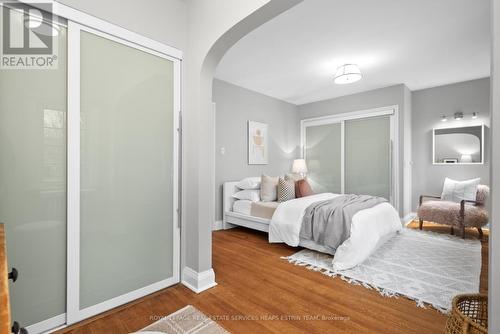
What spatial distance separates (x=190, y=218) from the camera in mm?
2332

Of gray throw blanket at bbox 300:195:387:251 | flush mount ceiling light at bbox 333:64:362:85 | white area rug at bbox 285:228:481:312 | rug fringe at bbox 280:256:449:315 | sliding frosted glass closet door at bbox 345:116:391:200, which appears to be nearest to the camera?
rug fringe at bbox 280:256:449:315

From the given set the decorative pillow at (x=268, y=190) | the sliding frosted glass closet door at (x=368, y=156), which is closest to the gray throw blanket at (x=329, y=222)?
the decorative pillow at (x=268, y=190)

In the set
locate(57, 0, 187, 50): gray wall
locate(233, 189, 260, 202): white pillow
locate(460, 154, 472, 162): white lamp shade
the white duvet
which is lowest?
the white duvet

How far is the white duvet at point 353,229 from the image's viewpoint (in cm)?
267

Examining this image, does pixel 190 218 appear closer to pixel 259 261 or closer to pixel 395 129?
pixel 259 261

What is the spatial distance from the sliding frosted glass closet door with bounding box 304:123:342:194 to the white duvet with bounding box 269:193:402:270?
2.06m

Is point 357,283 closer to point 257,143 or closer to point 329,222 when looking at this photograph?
point 329,222

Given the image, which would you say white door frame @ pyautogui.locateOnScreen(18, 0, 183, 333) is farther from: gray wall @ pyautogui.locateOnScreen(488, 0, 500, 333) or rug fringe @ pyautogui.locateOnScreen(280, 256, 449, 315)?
gray wall @ pyautogui.locateOnScreen(488, 0, 500, 333)

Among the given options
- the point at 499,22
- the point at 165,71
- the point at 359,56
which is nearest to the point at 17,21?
the point at 165,71

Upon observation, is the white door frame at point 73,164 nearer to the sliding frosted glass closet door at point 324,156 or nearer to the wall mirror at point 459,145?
the sliding frosted glass closet door at point 324,156


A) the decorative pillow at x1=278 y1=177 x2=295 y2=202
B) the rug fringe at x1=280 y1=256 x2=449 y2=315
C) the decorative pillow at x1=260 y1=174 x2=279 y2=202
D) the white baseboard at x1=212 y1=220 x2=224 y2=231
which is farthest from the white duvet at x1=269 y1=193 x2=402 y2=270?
the white baseboard at x1=212 y1=220 x2=224 y2=231

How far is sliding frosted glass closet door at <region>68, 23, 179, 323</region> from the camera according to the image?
1.79m

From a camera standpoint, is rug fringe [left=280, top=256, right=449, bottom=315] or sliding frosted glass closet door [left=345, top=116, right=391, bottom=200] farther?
sliding frosted glass closet door [left=345, top=116, right=391, bottom=200]

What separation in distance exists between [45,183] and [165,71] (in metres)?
1.32
